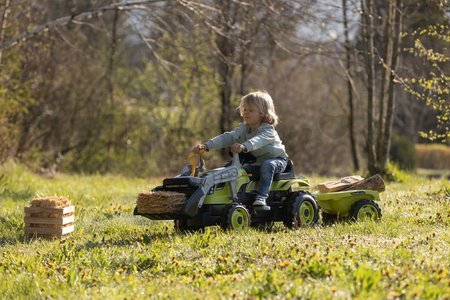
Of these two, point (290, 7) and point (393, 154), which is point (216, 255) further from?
point (393, 154)

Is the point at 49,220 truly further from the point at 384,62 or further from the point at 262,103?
the point at 384,62

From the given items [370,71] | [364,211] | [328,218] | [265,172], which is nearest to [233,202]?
[265,172]

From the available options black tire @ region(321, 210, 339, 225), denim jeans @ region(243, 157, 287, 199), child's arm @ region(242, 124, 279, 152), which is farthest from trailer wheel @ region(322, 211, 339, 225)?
child's arm @ region(242, 124, 279, 152)

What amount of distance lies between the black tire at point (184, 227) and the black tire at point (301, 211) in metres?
0.93

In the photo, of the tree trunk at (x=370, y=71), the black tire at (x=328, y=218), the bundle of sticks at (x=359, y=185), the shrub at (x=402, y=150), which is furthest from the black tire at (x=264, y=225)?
the shrub at (x=402, y=150)

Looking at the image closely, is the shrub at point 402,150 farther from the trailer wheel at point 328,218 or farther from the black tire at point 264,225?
the black tire at point 264,225

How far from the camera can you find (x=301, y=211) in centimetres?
761

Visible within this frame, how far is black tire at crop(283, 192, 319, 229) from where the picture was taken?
752cm

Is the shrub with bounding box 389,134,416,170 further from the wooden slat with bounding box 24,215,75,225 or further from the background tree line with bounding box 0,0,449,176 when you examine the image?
the wooden slat with bounding box 24,215,75,225

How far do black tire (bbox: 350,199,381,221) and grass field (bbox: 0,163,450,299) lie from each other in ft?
0.36

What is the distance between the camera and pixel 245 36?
16281 mm

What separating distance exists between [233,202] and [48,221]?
76.6 inches

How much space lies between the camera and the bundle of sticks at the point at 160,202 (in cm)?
694

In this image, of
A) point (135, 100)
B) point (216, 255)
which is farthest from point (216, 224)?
point (135, 100)
